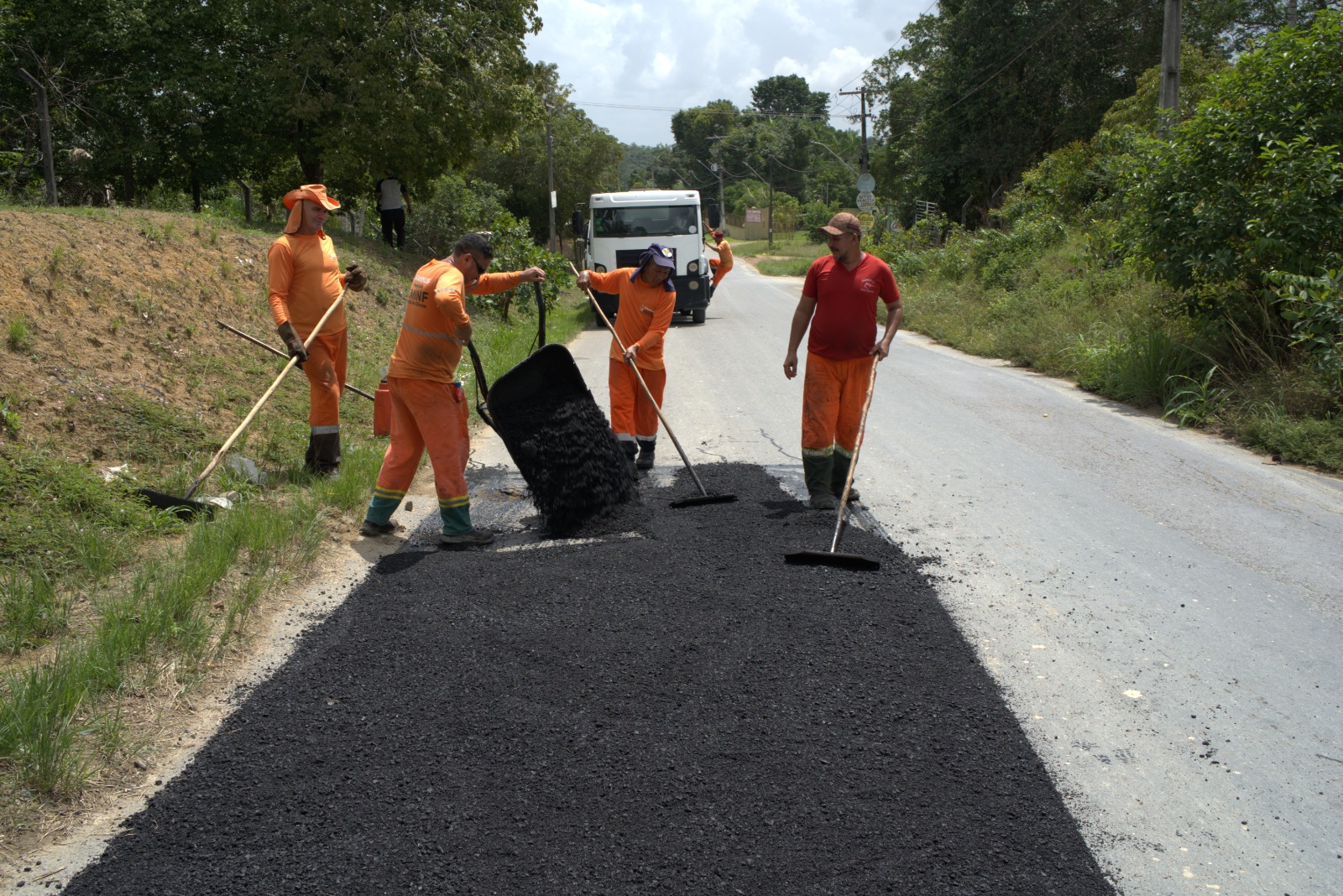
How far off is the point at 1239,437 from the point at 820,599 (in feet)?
18.0

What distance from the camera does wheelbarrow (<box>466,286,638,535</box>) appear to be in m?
5.84

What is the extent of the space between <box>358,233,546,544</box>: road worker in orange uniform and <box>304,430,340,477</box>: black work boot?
1.14m

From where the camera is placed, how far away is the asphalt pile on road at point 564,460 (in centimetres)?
583

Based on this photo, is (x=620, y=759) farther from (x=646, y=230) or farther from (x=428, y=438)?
(x=646, y=230)

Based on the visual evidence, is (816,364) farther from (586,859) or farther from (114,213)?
(114,213)

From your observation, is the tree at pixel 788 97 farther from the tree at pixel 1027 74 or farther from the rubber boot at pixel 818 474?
the rubber boot at pixel 818 474

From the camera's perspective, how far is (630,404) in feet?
23.9

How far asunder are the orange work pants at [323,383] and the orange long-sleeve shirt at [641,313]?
1.88 m

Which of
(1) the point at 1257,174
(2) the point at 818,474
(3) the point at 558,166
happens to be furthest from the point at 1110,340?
(3) the point at 558,166

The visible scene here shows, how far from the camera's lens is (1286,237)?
8461 millimetres

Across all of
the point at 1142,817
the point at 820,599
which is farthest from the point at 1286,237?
the point at 1142,817

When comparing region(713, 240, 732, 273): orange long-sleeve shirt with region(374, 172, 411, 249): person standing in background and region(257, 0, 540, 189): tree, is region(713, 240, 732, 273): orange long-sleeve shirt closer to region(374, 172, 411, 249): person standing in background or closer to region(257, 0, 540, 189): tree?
region(257, 0, 540, 189): tree

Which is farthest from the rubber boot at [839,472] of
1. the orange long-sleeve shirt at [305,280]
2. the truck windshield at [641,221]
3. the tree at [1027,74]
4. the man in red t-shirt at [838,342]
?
the tree at [1027,74]

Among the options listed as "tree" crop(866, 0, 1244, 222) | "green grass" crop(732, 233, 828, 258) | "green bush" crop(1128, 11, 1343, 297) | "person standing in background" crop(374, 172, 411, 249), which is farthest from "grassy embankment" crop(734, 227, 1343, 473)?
"green grass" crop(732, 233, 828, 258)
